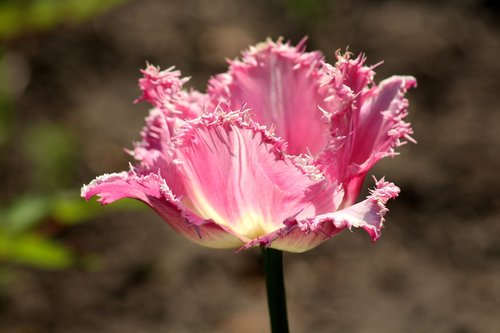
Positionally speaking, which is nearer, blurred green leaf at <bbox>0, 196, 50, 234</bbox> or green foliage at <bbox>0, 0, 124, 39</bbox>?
blurred green leaf at <bbox>0, 196, 50, 234</bbox>

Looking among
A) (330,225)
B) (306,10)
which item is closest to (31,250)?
(330,225)

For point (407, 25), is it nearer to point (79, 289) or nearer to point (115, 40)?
point (115, 40)

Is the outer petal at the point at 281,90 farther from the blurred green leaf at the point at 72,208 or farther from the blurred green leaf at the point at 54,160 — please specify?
the blurred green leaf at the point at 54,160

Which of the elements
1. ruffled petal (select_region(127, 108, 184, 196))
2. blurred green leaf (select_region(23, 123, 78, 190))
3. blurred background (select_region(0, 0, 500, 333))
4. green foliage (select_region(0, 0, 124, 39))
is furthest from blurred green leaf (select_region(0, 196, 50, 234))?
ruffled petal (select_region(127, 108, 184, 196))

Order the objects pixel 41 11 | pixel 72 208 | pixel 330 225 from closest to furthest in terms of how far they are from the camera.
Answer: pixel 330 225
pixel 72 208
pixel 41 11

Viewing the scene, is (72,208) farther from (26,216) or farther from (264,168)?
(264,168)

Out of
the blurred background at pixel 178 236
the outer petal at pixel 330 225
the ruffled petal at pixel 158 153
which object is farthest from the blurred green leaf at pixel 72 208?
the outer petal at pixel 330 225

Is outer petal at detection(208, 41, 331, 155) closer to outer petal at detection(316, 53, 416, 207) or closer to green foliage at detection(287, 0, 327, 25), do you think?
outer petal at detection(316, 53, 416, 207)

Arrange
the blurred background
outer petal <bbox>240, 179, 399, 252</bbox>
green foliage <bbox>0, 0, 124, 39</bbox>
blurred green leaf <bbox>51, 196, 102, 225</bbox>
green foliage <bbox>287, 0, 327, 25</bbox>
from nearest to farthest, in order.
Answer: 1. outer petal <bbox>240, 179, 399, 252</bbox>
2. blurred green leaf <bbox>51, 196, 102, 225</bbox>
3. green foliage <bbox>0, 0, 124, 39</bbox>
4. the blurred background
5. green foliage <bbox>287, 0, 327, 25</bbox>
